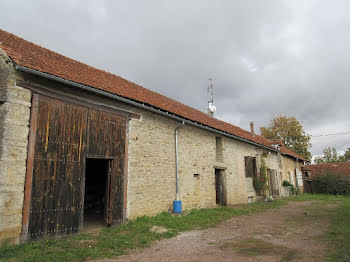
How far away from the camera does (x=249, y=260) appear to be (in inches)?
179

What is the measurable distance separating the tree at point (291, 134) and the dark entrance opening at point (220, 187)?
73.6ft

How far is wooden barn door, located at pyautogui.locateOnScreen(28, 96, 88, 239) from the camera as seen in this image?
5543 millimetres

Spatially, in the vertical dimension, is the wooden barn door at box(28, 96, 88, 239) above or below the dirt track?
above

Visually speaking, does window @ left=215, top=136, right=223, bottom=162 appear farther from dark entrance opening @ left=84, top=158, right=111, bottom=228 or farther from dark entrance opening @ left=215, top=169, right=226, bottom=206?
dark entrance opening @ left=84, top=158, right=111, bottom=228

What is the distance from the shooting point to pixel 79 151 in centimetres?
646

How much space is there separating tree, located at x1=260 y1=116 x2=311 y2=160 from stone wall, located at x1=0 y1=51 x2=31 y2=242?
31.6 metres

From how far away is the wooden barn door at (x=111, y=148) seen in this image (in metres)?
6.90

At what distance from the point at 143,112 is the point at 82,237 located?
4283mm

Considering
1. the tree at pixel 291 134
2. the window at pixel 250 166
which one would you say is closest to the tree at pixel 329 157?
the tree at pixel 291 134

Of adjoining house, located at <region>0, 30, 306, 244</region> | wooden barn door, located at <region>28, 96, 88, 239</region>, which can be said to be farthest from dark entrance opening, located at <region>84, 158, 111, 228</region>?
wooden barn door, located at <region>28, 96, 88, 239</region>

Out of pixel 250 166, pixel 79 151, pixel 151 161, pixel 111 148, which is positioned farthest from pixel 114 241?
pixel 250 166

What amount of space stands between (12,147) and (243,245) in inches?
216

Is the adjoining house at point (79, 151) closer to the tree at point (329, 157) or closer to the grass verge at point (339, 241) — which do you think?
the grass verge at point (339, 241)

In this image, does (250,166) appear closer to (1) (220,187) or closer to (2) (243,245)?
(1) (220,187)
